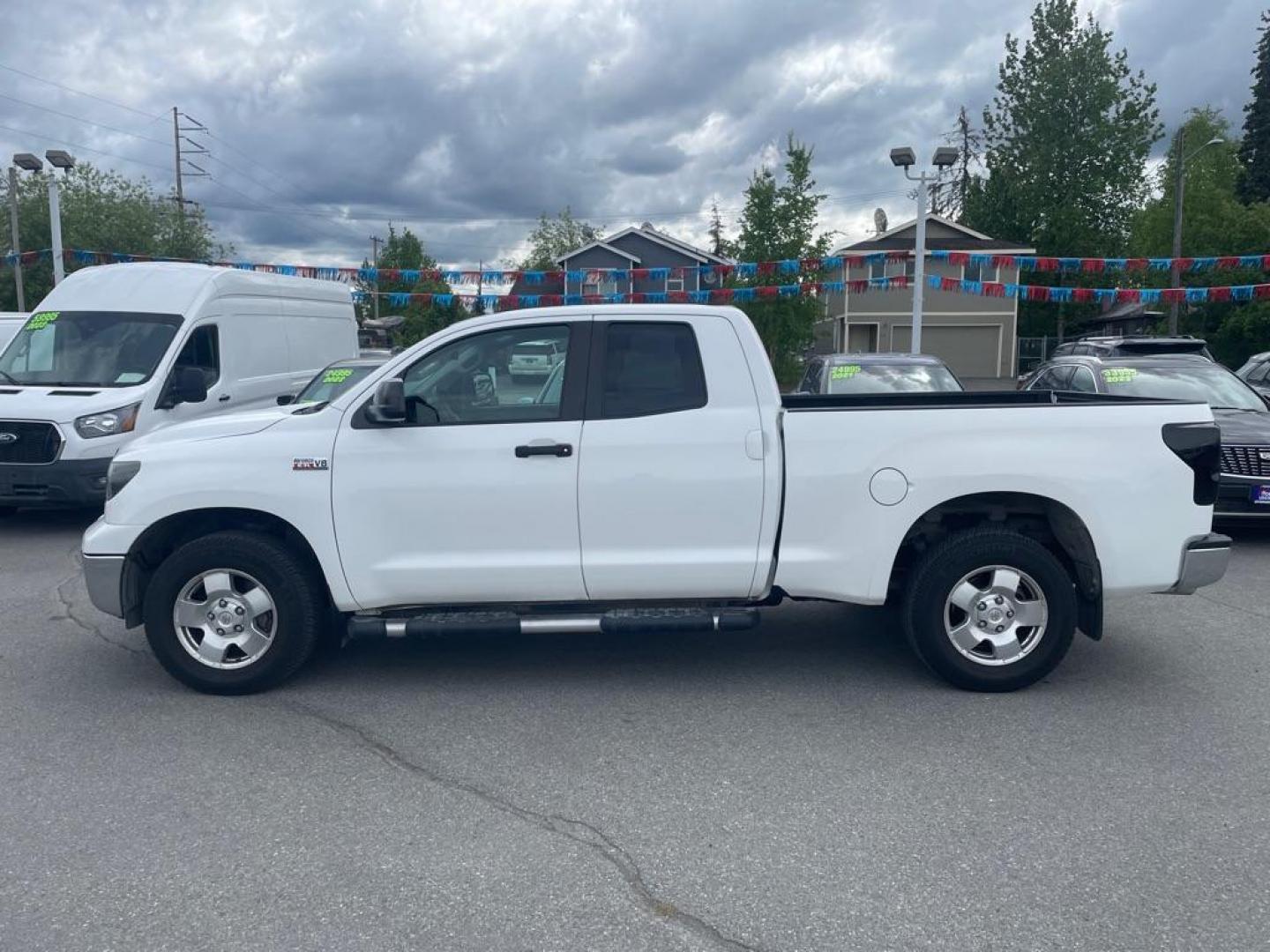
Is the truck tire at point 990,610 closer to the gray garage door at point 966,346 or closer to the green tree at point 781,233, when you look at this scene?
the green tree at point 781,233

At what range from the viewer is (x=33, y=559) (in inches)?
351

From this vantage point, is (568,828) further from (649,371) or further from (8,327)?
(8,327)

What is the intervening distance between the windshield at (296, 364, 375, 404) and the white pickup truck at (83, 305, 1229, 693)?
6187 mm

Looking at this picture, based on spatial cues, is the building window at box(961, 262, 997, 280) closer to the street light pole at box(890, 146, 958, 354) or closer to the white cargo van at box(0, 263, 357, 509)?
the street light pole at box(890, 146, 958, 354)

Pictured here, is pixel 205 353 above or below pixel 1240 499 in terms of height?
above

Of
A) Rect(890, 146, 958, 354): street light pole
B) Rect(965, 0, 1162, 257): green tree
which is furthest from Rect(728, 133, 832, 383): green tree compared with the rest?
Rect(965, 0, 1162, 257): green tree

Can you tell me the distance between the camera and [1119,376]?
1071 centimetres

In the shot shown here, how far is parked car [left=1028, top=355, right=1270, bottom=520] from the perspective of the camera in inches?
343

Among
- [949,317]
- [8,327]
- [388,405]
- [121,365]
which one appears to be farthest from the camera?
[949,317]

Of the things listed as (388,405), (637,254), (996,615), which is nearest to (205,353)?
(388,405)

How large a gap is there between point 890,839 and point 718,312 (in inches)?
106

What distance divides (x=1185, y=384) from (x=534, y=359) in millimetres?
7793

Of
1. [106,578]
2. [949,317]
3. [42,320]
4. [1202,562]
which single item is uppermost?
[949,317]

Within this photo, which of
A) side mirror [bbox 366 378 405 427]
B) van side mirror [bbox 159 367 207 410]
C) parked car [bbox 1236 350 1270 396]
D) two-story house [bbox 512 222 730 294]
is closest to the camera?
side mirror [bbox 366 378 405 427]
